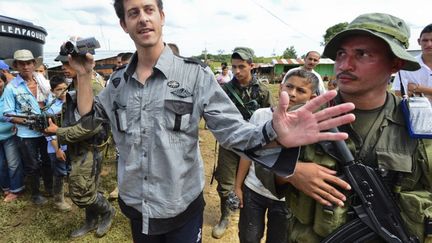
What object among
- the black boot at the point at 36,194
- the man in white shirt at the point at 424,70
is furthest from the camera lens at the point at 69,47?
the man in white shirt at the point at 424,70

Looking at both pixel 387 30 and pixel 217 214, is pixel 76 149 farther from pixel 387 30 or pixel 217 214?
pixel 387 30

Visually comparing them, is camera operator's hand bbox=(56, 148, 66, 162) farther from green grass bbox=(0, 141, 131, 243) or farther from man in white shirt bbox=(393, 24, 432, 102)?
man in white shirt bbox=(393, 24, 432, 102)

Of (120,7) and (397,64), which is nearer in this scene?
(397,64)

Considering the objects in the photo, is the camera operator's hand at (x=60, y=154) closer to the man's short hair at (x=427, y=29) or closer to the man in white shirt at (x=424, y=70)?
the man in white shirt at (x=424, y=70)

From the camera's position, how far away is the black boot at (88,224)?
3225 millimetres

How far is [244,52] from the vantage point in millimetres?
3500

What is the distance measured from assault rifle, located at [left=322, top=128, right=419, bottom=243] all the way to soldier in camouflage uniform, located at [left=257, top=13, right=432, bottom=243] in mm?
37

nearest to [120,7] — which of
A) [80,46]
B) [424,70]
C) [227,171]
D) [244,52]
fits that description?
[80,46]

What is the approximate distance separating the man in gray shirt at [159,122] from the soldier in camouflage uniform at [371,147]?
419 millimetres

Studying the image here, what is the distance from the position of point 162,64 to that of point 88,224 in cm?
265

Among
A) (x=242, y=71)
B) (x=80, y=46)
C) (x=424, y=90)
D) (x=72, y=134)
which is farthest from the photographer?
(x=242, y=71)

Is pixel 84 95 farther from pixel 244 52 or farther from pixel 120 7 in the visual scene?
pixel 244 52

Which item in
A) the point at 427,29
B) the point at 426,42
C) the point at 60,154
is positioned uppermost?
the point at 427,29

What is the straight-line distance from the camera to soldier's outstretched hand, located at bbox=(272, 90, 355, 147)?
40.5 inches
